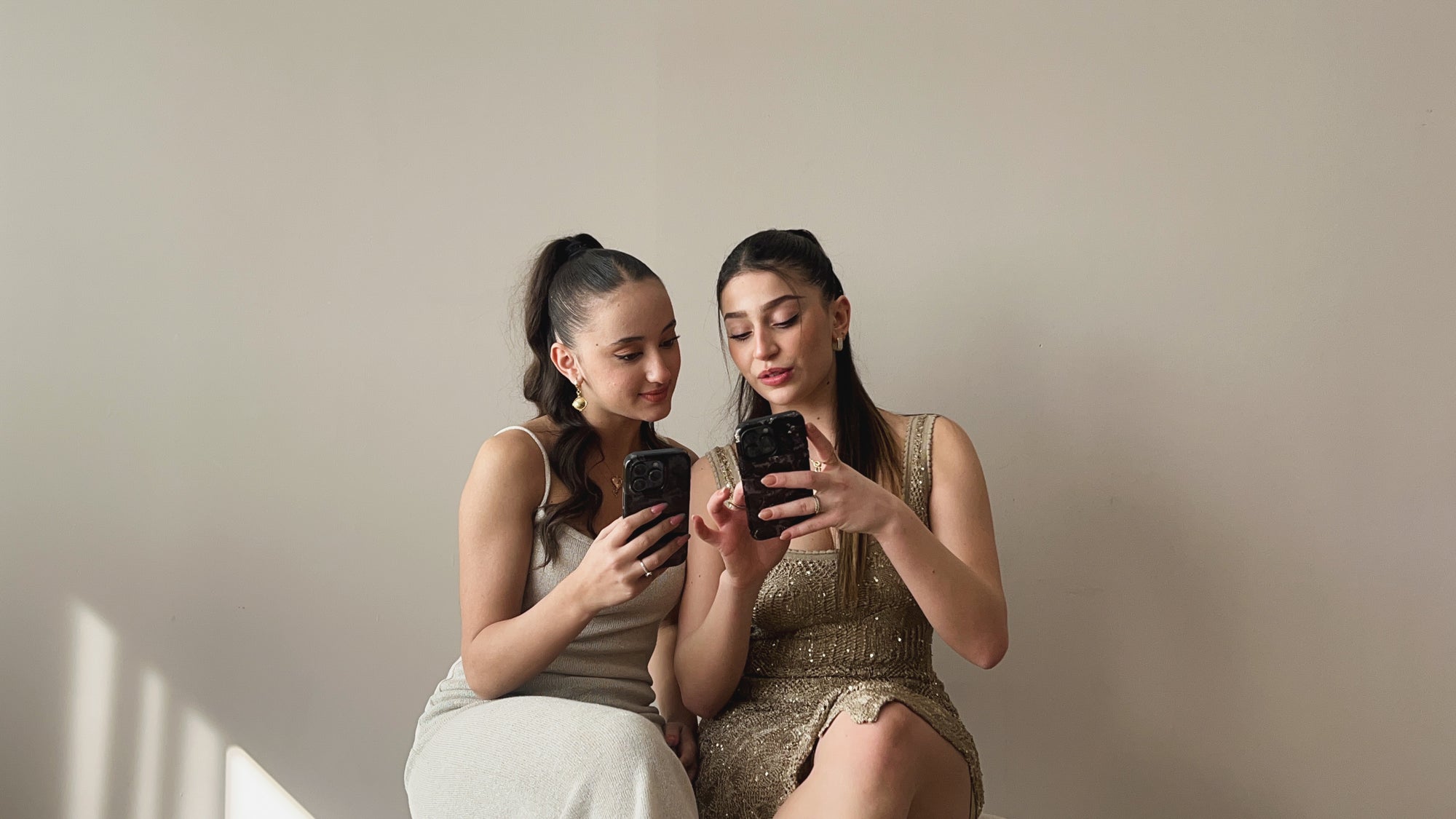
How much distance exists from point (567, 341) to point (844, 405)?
1.37 feet

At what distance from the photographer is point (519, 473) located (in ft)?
4.74

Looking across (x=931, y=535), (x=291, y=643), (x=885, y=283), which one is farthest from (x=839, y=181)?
(x=291, y=643)

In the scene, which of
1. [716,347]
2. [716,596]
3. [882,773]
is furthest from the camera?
[716,347]

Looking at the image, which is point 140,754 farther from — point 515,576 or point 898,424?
point 898,424

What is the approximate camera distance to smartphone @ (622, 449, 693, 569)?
126 cm

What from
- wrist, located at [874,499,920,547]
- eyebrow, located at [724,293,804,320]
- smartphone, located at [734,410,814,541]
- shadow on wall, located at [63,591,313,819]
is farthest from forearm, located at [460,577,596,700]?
shadow on wall, located at [63,591,313,819]

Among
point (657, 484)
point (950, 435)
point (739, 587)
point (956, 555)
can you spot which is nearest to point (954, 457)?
point (950, 435)

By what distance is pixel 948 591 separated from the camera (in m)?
1.34

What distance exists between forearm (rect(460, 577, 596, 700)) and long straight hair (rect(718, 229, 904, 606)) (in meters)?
0.39

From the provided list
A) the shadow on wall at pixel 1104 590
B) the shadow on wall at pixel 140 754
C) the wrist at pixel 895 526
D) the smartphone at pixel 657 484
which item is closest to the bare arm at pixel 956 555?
the wrist at pixel 895 526

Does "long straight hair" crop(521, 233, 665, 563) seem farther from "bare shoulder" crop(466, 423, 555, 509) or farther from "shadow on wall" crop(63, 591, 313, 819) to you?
"shadow on wall" crop(63, 591, 313, 819)

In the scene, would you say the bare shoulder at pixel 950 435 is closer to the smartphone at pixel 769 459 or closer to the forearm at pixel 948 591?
the forearm at pixel 948 591

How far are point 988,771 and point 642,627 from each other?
0.76 m

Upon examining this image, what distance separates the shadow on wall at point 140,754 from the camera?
186cm
